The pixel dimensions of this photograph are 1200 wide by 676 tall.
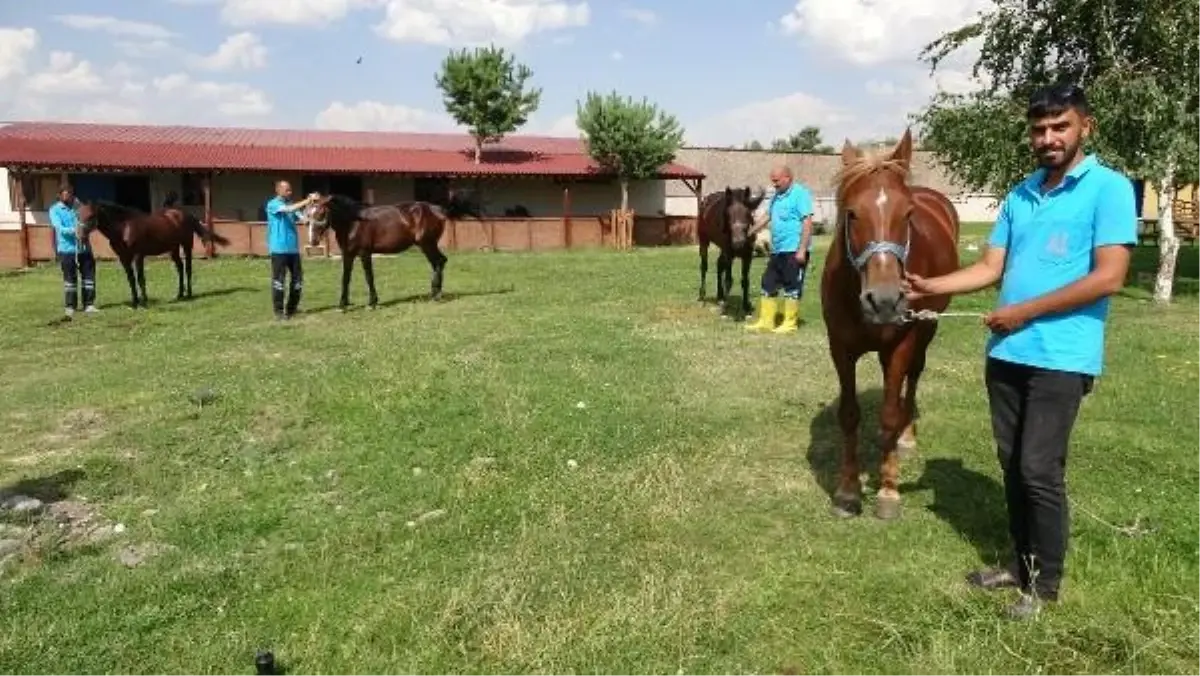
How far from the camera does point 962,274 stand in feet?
12.6

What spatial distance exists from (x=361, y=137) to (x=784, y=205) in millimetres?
30212

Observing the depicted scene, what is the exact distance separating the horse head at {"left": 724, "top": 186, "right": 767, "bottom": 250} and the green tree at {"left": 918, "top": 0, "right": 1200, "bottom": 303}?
18.1 ft

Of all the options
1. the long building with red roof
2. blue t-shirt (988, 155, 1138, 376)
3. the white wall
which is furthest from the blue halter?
the white wall

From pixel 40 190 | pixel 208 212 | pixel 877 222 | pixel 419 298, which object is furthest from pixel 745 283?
pixel 40 190

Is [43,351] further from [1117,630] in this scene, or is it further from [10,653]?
[1117,630]

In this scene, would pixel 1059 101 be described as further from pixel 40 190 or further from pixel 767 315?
pixel 40 190

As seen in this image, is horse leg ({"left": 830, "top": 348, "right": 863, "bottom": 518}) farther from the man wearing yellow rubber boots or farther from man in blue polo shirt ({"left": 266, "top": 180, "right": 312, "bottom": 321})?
man in blue polo shirt ({"left": 266, "top": 180, "right": 312, "bottom": 321})

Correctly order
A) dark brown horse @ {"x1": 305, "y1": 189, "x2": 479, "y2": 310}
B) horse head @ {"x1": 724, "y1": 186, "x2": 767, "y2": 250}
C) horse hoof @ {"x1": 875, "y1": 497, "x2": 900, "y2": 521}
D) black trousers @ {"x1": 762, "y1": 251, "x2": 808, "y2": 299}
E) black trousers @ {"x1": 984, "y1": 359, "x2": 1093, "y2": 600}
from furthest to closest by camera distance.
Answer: dark brown horse @ {"x1": 305, "y1": 189, "x2": 479, "y2": 310} → horse head @ {"x1": 724, "y1": 186, "x2": 767, "y2": 250} → black trousers @ {"x1": 762, "y1": 251, "x2": 808, "y2": 299} → horse hoof @ {"x1": 875, "y1": 497, "x2": 900, "y2": 521} → black trousers @ {"x1": 984, "y1": 359, "x2": 1093, "y2": 600}

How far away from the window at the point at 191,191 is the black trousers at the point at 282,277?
1994 centimetres

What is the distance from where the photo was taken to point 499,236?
1171 inches

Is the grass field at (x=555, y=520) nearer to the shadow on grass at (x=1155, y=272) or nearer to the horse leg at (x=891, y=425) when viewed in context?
the horse leg at (x=891, y=425)

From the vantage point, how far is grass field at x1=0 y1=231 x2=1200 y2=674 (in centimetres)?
352

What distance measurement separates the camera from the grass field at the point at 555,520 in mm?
3521

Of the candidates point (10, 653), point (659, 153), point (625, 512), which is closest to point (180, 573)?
point (10, 653)
